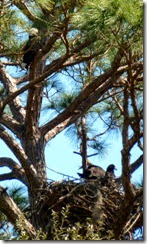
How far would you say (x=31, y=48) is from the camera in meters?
4.35

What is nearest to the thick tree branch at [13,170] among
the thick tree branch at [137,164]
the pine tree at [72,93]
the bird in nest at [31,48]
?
the pine tree at [72,93]

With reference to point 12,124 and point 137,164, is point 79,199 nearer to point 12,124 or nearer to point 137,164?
point 137,164

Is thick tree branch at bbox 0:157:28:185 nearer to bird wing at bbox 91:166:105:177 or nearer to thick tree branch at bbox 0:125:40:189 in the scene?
thick tree branch at bbox 0:125:40:189

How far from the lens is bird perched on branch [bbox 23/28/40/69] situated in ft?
14.2

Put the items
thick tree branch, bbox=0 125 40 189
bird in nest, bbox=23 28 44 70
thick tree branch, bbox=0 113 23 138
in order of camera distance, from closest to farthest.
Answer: bird in nest, bbox=23 28 44 70, thick tree branch, bbox=0 125 40 189, thick tree branch, bbox=0 113 23 138

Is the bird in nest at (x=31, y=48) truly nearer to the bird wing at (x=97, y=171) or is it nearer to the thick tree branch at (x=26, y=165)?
the thick tree branch at (x=26, y=165)

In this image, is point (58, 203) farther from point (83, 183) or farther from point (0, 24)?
point (0, 24)

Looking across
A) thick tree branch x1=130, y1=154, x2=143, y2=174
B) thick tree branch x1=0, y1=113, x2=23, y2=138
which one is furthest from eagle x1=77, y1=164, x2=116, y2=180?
thick tree branch x1=130, y1=154, x2=143, y2=174

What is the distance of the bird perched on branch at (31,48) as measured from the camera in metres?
4.34

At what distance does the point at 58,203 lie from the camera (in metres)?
4.35

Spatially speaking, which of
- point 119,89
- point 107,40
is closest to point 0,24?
point 107,40

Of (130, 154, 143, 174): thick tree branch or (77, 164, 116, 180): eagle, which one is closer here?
(130, 154, 143, 174): thick tree branch

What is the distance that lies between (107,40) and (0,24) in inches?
29.2

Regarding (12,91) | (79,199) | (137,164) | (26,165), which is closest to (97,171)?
(79,199)
